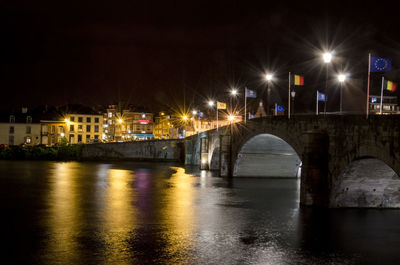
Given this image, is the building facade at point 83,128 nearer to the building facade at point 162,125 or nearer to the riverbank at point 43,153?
the riverbank at point 43,153

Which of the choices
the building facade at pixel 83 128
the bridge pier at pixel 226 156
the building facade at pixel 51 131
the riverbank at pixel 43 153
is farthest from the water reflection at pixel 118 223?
the building facade at pixel 83 128

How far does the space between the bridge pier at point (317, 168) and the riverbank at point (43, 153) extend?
7378cm

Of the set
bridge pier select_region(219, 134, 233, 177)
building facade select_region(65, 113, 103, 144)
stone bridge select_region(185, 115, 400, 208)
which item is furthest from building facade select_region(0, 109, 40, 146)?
stone bridge select_region(185, 115, 400, 208)

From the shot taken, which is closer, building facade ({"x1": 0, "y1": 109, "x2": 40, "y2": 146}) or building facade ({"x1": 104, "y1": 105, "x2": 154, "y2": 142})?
building facade ({"x1": 0, "y1": 109, "x2": 40, "y2": 146})

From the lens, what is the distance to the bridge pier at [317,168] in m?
25.8

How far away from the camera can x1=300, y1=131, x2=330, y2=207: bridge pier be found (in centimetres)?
2575

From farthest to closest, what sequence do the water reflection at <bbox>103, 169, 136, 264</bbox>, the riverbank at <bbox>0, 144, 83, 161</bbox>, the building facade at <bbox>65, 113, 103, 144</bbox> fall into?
1. the building facade at <bbox>65, 113, 103, 144</bbox>
2. the riverbank at <bbox>0, 144, 83, 161</bbox>
3. the water reflection at <bbox>103, 169, 136, 264</bbox>

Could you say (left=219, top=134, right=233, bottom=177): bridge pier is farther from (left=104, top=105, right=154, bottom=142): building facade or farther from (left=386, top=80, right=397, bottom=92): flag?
(left=104, top=105, right=154, bottom=142): building facade

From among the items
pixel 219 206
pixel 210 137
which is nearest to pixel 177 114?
pixel 210 137

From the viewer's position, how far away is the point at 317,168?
2577 cm

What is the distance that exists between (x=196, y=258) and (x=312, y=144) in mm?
12594

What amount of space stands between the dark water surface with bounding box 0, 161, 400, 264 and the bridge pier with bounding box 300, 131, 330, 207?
86 cm

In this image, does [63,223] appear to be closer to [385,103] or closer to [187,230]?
[187,230]

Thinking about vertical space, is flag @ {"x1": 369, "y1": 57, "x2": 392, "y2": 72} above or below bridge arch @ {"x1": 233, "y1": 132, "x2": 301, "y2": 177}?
above
